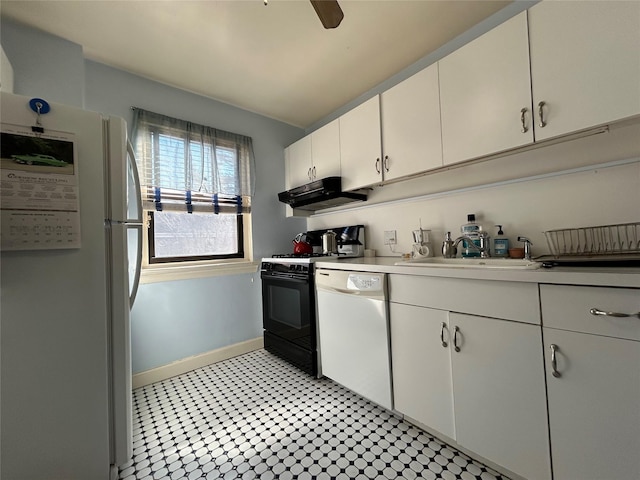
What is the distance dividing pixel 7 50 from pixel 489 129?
285cm

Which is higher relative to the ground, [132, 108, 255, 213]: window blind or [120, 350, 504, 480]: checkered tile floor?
[132, 108, 255, 213]: window blind

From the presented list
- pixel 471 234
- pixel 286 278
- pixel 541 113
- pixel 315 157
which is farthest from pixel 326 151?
pixel 541 113

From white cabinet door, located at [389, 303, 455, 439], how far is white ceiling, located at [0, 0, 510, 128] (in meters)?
1.79

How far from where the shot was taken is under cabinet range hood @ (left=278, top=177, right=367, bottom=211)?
2146 mm

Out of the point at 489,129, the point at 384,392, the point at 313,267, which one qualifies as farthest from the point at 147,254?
the point at 489,129

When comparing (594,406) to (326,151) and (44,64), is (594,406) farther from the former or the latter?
(44,64)

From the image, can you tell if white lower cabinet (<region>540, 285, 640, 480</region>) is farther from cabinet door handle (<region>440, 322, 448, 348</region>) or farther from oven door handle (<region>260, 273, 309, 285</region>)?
oven door handle (<region>260, 273, 309, 285</region>)

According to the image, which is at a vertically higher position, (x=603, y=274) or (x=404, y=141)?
(x=404, y=141)

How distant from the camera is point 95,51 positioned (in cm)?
180

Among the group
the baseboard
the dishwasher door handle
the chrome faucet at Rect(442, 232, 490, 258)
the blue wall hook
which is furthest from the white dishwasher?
the blue wall hook

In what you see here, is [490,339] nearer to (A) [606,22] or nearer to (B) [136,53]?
(A) [606,22]

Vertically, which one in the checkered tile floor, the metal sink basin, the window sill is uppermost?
the metal sink basin

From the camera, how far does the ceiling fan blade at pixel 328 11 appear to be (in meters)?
1.05

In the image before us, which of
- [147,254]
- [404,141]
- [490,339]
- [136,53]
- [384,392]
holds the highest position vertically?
[136,53]
